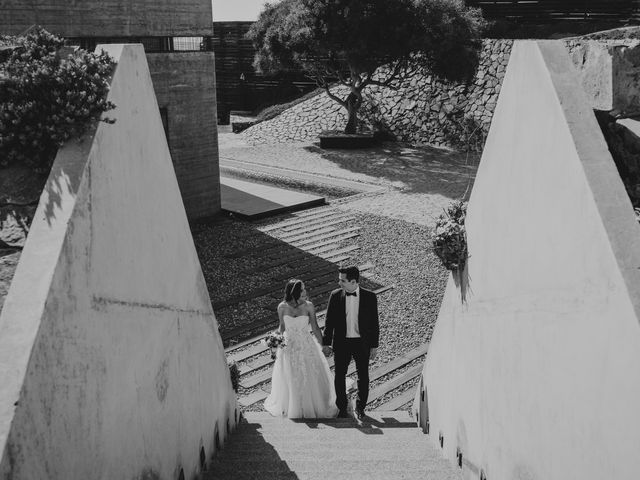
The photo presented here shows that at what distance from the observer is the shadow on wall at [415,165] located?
59.1 ft

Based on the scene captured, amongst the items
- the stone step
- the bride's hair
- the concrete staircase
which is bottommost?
the stone step

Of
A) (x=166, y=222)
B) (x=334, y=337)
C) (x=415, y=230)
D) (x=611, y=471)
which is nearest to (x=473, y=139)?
(x=415, y=230)

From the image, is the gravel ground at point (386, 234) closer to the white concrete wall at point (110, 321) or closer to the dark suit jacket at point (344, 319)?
the dark suit jacket at point (344, 319)

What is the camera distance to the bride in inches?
263

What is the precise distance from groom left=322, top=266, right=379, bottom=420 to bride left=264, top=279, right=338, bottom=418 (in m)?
0.23

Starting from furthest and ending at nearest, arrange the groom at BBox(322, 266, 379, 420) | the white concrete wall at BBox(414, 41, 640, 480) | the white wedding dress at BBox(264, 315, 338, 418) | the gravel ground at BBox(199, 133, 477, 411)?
the gravel ground at BBox(199, 133, 477, 411), the white wedding dress at BBox(264, 315, 338, 418), the groom at BBox(322, 266, 379, 420), the white concrete wall at BBox(414, 41, 640, 480)

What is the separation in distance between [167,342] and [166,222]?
0.81 metres

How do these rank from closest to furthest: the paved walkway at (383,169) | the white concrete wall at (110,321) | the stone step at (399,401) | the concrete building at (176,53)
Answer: the white concrete wall at (110,321) < the stone step at (399,401) < the concrete building at (176,53) < the paved walkway at (383,169)

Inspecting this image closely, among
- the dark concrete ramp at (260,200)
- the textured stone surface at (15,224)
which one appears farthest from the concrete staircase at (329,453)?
the dark concrete ramp at (260,200)

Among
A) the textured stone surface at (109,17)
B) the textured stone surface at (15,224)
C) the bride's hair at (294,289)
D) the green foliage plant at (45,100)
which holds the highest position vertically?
the textured stone surface at (109,17)

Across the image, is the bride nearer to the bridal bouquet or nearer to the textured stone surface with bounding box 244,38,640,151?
the bridal bouquet

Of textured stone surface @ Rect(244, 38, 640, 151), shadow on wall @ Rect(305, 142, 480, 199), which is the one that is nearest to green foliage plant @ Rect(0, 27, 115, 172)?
shadow on wall @ Rect(305, 142, 480, 199)

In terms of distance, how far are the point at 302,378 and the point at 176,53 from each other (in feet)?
26.5

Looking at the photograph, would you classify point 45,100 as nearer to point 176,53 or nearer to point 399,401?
point 399,401
